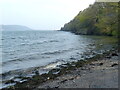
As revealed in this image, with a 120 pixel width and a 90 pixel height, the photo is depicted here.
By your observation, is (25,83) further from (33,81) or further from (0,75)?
(0,75)

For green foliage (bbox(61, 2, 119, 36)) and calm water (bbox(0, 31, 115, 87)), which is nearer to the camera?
calm water (bbox(0, 31, 115, 87))

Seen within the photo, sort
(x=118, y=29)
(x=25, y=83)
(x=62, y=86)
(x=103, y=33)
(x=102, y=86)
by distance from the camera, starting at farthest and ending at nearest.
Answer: (x=103, y=33)
(x=118, y=29)
(x=25, y=83)
(x=62, y=86)
(x=102, y=86)

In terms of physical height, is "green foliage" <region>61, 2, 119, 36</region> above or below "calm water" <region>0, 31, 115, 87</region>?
above

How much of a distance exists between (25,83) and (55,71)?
19.8ft

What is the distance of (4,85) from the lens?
75.4ft

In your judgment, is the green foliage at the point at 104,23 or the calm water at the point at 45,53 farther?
the green foliage at the point at 104,23

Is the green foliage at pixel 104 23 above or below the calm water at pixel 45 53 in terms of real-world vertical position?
above

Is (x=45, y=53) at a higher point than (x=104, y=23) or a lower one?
lower

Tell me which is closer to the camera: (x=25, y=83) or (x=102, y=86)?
(x=102, y=86)

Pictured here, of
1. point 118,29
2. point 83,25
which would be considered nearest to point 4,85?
point 118,29

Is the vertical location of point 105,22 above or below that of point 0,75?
above

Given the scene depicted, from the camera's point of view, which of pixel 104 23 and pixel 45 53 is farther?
pixel 104 23

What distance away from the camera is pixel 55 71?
1111 inches

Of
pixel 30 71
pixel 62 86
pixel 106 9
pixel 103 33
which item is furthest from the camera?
pixel 106 9
